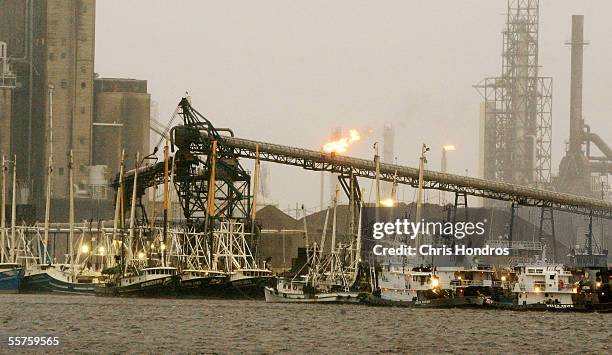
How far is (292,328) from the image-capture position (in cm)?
8869

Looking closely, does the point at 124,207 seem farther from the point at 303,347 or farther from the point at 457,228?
the point at 303,347

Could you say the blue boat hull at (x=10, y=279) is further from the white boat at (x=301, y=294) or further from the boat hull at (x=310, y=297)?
the boat hull at (x=310, y=297)

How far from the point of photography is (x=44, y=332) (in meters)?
81.9

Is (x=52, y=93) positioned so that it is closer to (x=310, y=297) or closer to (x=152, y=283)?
(x=152, y=283)

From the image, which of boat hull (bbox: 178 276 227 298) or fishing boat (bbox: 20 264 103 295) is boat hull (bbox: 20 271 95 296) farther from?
boat hull (bbox: 178 276 227 298)

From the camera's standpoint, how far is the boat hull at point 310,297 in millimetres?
117562

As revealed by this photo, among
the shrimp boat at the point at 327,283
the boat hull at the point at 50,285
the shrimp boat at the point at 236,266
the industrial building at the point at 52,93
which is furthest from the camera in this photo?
the industrial building at the point at 52,93

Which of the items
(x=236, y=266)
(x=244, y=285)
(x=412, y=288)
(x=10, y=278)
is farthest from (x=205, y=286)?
(x=10, y=278)

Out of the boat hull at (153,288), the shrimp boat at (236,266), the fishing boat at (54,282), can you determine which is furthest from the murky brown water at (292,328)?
the fishing boat at (54,282)

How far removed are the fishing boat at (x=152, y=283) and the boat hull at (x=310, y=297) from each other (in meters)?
9.59

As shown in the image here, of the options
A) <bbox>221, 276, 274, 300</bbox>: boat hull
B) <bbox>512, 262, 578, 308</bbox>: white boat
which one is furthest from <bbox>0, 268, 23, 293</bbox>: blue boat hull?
<bbox>512, 262, 578, 308</bbox>: white boat

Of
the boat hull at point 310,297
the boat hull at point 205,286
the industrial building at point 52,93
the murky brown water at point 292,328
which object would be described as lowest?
the murky brown water at point 292,328

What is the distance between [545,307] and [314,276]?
2004 cm

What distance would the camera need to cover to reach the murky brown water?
75562 mm
